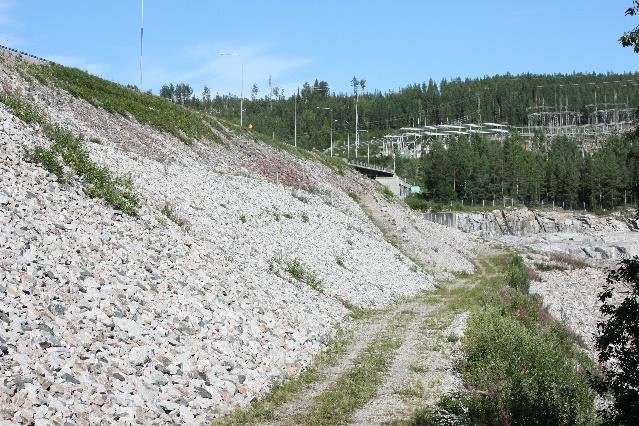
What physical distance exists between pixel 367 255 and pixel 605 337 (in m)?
32.8

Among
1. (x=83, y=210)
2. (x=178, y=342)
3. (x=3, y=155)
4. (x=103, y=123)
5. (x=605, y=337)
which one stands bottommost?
(x=178, y=342)

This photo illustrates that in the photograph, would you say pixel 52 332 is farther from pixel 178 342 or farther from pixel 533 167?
pixel 533 167

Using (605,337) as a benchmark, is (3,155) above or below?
above

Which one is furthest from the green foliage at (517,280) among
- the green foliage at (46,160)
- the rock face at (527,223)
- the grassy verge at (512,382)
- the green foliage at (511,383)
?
the rock face at (527,223)

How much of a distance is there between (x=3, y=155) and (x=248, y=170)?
35.2 metres

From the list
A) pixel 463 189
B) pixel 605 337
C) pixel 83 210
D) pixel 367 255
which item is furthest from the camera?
pixel 463 189

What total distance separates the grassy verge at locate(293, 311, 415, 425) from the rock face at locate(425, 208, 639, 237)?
11083 cm

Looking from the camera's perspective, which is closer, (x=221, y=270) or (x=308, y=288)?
(x=221, y=270)

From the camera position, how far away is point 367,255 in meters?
44.9

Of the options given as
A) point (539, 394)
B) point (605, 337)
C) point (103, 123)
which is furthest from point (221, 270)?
point (103, 123)

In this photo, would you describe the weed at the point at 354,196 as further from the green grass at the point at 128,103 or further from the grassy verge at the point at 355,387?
the grassy verge at the point at 355,387

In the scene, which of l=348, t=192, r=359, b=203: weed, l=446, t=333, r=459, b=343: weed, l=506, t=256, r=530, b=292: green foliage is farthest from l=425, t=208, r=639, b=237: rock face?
l=446, t=333, r=459, b=343: weed

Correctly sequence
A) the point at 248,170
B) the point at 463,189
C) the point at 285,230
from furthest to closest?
the point at 463,189 < the point at 248,170 < the point at 285,230

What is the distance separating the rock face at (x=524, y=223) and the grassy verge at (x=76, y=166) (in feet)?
360
